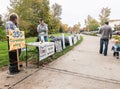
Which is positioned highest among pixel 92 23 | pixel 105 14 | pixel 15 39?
pixel 105 14

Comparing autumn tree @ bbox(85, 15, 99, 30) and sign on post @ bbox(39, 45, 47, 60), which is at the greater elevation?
autumn tree @ bbox(85, 15, 99, 30)

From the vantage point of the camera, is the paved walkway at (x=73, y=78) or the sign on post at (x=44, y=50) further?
the sign on post at (x=44, y=50)

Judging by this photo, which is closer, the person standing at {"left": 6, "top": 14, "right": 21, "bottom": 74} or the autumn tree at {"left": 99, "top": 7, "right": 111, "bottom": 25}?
the person standing at {"left": 6, "top": 14, "right": 21, "bottom": 74}

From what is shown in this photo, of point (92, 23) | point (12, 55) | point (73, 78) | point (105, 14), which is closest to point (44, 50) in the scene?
point (12, 55)

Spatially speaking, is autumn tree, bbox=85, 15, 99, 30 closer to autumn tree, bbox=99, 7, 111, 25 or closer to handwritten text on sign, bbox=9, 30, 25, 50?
autumn tree, bbox=99, 7, 111, 25

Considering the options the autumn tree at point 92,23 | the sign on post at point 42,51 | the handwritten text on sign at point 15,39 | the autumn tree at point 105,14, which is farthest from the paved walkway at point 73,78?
the autumn tree at point 92,23

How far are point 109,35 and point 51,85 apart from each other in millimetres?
5649

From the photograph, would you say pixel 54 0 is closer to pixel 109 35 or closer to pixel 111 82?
pixel 109 35

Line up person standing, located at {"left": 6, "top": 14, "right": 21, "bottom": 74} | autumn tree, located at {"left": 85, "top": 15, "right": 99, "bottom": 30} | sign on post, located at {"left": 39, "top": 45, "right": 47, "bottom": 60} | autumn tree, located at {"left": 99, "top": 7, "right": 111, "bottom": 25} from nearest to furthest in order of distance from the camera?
person standing, located at {"left": 6, "top": 14, "right": 21, "bottom": 74} → sign on post, located at {"left": 39, "top": 45, "right": 47, "bottom": 60} → autumn tree, located at {"left": 99, "top": 7, "right": 111, "bottom": 25} → autumn tree, located at {"left": 85, "top": 15, "right": 99, "bottom": 30}

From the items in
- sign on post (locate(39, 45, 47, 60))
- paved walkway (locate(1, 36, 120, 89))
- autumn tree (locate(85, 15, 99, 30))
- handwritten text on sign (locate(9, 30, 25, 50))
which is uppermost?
autumn tree (locate(85, 15, 99, 30))

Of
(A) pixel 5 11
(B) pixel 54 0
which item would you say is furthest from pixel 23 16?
(B) pixel 54 0

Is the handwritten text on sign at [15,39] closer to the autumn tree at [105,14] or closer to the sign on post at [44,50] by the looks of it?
the sign on post at [44,50]

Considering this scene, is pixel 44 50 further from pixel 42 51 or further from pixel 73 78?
pixel 73 78

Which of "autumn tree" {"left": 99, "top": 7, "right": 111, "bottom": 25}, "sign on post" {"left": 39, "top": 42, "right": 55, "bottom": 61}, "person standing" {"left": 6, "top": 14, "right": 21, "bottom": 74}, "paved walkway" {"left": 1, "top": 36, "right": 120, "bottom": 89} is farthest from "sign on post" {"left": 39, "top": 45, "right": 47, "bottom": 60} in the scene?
"autumn tree" {"left": 99, "top": 7, "right": 111, "bottom": 25}
